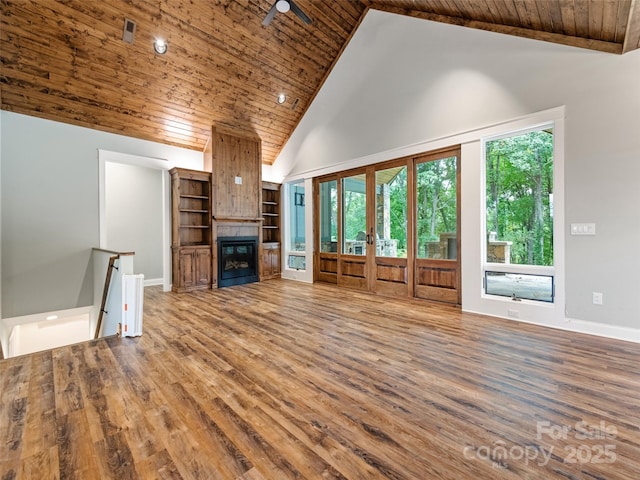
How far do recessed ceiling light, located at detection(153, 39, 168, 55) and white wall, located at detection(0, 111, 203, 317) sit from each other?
1940 millimetres

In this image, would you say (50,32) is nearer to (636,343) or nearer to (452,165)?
(452,165)

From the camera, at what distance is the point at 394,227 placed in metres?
5.36

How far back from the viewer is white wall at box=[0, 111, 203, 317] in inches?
178

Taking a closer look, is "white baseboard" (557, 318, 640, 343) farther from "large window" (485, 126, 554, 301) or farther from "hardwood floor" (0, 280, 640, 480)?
"large window" (485, 126, 554, 301)

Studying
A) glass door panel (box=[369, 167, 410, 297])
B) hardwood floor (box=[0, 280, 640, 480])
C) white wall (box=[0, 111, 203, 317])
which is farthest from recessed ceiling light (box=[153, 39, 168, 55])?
hardwood floor (box=[0, 280, 640, 480])

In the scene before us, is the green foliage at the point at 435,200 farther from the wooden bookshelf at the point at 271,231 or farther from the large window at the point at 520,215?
the wooden bookshelf at the point at 271,231

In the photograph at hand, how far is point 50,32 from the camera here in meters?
3.89

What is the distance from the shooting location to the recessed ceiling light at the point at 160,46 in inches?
174

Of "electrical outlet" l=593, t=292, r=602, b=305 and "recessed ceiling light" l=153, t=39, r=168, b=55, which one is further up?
"recessed ceiling light" l=153, t=39, r=168, b=55

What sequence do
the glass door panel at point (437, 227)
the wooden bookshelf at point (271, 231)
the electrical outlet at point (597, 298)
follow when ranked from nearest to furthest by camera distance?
the electrical outlet at point (597, 298), the glass door panel at point (437, 227), the wooden bookshelf at point (271, 231)

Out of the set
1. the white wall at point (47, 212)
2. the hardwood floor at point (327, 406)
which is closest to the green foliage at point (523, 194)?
the hardwood floor at point (327, 406)

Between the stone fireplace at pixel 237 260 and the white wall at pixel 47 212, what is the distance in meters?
2.30

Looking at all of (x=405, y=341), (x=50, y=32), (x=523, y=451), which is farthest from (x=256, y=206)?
(x=523, y=451)

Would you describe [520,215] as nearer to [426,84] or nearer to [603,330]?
[603,330]
